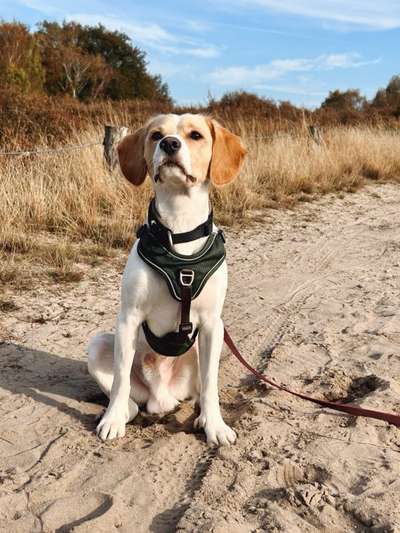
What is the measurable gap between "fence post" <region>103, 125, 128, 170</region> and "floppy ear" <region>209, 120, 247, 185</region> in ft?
16.7

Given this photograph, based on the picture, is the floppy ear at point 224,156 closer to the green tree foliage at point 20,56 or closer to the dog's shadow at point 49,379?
the dog's shadow at point 49,379

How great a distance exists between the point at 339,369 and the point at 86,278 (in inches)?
105

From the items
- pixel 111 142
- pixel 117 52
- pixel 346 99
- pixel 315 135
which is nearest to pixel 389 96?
pixel 346 99

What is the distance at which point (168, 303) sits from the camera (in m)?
2.66

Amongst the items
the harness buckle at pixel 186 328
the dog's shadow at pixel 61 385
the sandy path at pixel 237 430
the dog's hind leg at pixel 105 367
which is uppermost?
the harness buckle at pixel 186 328

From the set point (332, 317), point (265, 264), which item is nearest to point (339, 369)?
point (332, 317)

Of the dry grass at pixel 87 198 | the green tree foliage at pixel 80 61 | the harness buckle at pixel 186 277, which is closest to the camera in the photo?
the harness buckle at pixel 186 277

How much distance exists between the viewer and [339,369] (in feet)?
11.4

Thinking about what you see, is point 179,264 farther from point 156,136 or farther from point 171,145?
point 156,136

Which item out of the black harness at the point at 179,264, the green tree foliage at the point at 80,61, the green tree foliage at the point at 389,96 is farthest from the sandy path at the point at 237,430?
the green tree foliage at the point at 389,96

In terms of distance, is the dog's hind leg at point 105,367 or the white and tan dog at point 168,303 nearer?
the white and tan dog at point 168,303

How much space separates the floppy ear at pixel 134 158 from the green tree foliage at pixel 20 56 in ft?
55.6

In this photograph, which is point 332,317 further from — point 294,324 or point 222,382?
point 222,382

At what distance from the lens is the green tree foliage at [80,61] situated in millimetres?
23686
